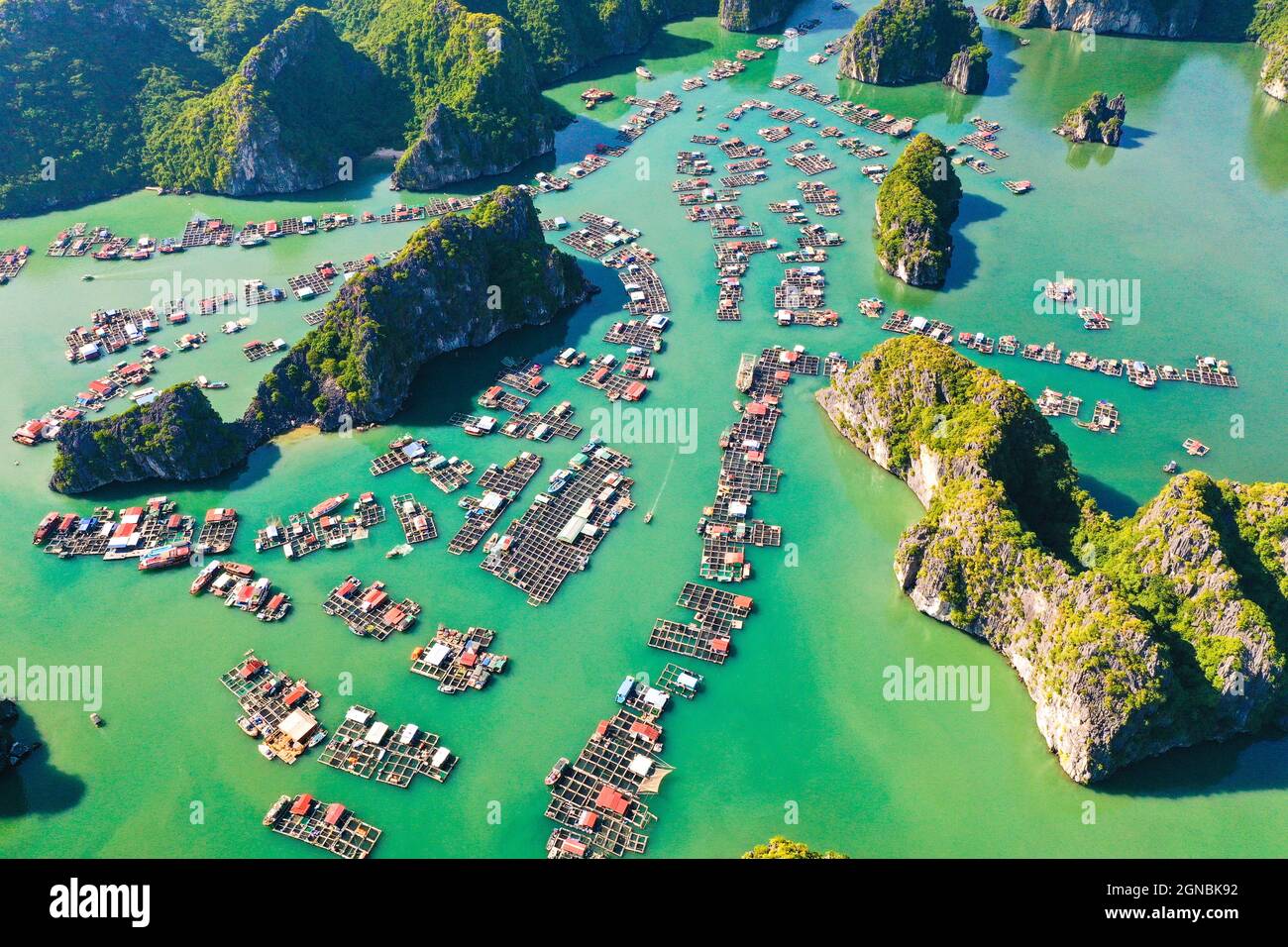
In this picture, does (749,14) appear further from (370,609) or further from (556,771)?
(556,771)

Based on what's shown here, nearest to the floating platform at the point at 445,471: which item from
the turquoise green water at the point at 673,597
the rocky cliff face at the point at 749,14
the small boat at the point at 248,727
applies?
the turquoise green water at the point at 673,597

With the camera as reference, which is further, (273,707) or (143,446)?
(143,446)

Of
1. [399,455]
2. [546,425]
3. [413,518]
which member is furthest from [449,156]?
[413,518]

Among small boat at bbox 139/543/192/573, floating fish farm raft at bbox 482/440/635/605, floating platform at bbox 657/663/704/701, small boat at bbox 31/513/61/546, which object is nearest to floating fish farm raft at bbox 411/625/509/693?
floating fish farm raft at bbox 482/440/635/605

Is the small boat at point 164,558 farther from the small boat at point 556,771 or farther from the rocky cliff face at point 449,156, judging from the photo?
the rocky cliff face at point 449,156

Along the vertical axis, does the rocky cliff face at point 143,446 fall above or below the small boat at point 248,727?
above

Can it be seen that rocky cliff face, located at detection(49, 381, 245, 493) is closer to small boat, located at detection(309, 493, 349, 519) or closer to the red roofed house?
small boat, located at detection(309, 493, 349, 519)

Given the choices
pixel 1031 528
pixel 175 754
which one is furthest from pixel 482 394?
pixel 1031 528
